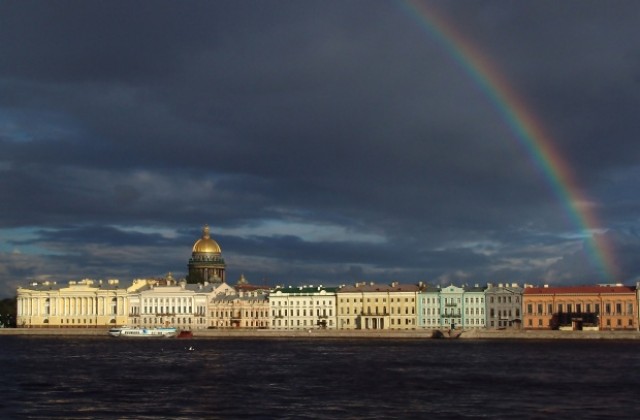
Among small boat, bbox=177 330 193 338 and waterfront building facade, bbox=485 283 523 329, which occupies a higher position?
waterfront building facade, bbox=485 283 523 329

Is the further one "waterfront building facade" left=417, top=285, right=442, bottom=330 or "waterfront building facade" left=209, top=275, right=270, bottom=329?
"waterfront building facade" left=209, top=275, right=270, bottom=329

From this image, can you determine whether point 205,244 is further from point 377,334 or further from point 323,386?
point 323,386

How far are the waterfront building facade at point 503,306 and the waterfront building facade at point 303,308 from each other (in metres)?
16.5

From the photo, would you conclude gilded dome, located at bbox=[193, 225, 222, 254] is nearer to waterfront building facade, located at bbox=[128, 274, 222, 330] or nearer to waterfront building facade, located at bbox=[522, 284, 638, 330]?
waterfront building facade, located at bbox=[128, 274, 222, 330]

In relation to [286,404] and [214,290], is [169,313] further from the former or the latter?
[286,404]

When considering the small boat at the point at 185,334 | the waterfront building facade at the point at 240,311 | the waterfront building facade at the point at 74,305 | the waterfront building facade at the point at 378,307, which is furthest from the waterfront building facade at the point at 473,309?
the waterfront building facade at the point at 74,305

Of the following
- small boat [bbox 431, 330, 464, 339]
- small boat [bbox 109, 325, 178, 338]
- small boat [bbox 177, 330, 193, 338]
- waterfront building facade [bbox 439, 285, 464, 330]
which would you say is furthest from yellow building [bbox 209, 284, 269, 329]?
small boat [bbox 431, 330, 464, 339]

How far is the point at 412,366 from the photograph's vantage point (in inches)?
2117

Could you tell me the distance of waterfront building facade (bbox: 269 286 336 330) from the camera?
379 ft

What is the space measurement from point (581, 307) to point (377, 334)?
1851 cm

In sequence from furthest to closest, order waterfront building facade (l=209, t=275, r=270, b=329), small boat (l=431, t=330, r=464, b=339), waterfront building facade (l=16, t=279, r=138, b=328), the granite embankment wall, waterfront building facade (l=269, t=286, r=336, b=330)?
waterfront building facade (l=16, t=279, r=138, b=328), waterfront building facade (l=209, t=275, r=270, b=329), waterfront building facade (l=269, t=286, r=336, b=330), small boat (l=431, t=330, r=464, b=339), the granite embankment wall

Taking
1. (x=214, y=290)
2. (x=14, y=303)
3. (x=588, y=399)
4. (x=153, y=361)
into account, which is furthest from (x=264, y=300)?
(x=588, y=399)

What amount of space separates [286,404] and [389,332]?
70132mm

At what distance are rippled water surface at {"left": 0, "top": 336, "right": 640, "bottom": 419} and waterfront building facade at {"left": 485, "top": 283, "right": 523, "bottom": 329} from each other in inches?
1602
